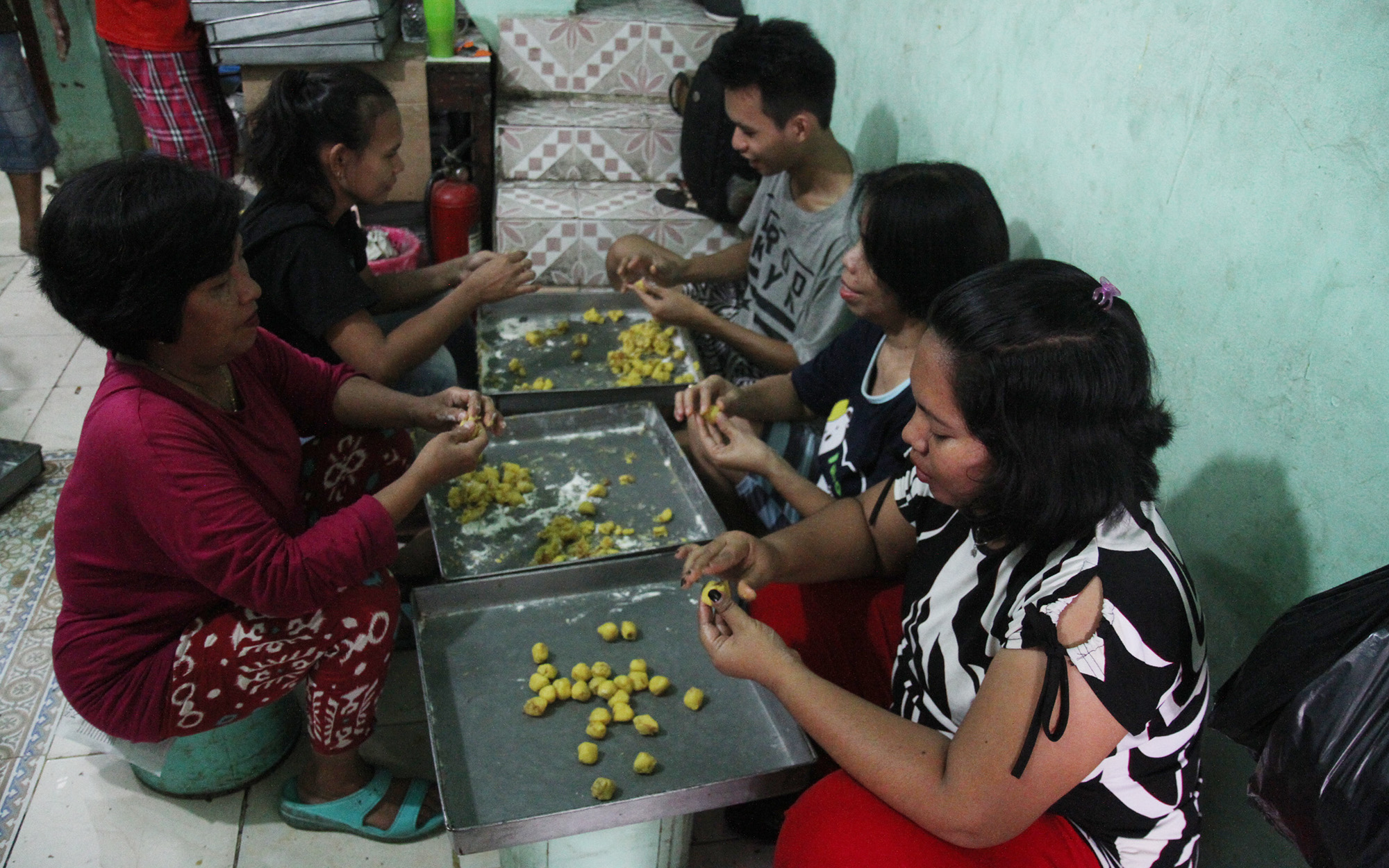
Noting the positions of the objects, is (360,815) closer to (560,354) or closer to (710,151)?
(560,354)

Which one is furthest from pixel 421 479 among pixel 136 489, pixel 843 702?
pixel 843 702

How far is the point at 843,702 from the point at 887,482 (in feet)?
2.06

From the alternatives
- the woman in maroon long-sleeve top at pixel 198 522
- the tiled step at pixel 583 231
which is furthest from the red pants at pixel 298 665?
the tiled step at pixel 583 231

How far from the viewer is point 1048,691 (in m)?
1.29

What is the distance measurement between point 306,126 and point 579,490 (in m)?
1.23

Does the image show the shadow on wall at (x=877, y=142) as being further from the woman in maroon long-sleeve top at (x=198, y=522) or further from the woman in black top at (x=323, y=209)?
the woman in maroon long-sleeve top at (x=198, y=522)

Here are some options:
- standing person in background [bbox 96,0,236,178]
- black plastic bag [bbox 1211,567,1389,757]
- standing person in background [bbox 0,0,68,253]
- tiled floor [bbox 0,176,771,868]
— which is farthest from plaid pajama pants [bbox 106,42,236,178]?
black plastic bag [bbox 1211,567,1389,757]

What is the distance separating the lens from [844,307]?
2.74 m

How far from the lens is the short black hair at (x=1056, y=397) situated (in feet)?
4.22

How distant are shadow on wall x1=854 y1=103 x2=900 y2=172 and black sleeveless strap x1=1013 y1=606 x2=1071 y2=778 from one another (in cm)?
211

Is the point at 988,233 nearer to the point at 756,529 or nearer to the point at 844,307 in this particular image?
the point at 844,307

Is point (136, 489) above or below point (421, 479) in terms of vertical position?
above

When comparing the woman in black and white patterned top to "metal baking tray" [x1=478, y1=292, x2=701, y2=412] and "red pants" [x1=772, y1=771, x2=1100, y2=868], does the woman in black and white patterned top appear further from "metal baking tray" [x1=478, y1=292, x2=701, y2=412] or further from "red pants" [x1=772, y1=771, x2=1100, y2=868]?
"metal baking tray" [x1=478, y1=292, x2=701, y2=412]

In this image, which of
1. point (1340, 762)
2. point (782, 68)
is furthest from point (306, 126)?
point (1340, 762)
